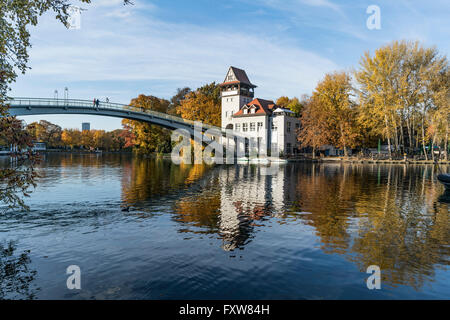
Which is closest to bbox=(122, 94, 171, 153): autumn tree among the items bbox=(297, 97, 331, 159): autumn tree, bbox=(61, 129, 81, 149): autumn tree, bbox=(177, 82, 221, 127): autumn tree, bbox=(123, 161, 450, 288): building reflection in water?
bbox=(177, 82, 221, 127): autumn tree

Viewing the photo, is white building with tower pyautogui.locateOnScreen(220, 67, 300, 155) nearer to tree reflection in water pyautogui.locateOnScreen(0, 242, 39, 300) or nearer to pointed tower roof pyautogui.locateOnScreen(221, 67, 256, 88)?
pointed tower roof pyautogui.locateOnScreen(221, 67, 256, 88)

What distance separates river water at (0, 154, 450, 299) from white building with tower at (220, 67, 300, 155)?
5208 cm

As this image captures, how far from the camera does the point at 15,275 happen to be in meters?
7.32

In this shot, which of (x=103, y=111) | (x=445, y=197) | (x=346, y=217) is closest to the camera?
(x=346, y=217)

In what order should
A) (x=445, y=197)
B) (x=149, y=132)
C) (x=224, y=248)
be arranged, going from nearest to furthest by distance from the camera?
(x=224, y=248), (x=445, y=197), (x=149, y=132)

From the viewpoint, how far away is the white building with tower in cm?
6869

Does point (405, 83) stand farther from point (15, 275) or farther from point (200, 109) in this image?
point (15, 275)

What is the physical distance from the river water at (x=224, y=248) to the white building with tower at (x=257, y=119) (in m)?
52.1

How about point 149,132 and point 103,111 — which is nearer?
point 103,111

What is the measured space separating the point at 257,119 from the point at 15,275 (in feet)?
212

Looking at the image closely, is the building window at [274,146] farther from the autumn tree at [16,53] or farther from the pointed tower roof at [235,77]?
the autumn tree at [16,53]

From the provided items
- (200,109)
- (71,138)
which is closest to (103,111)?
(200,109)

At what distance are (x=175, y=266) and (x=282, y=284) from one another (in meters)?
2.67

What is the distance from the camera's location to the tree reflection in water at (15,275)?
650 centimetres
